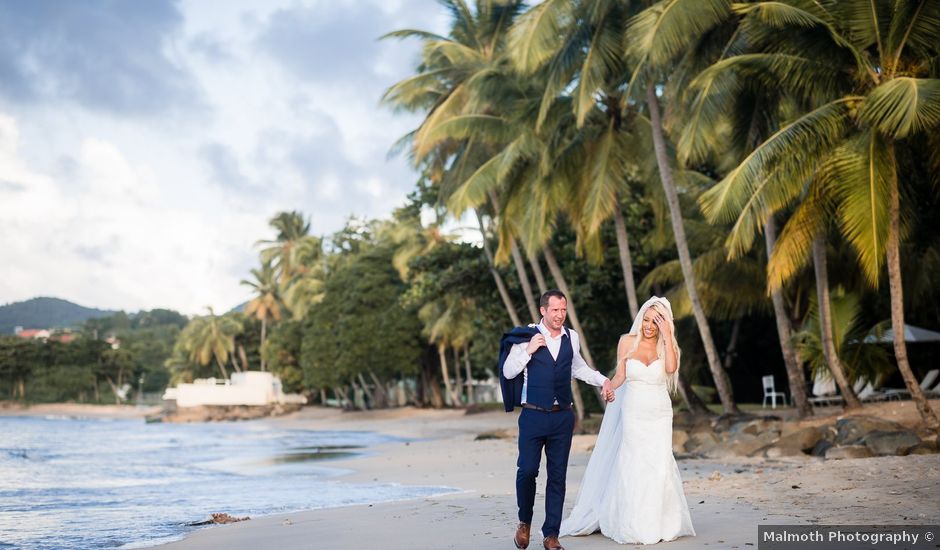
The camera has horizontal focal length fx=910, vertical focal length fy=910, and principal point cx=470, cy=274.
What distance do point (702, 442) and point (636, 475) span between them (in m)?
8.75

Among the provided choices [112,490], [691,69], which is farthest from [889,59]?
[112,490]

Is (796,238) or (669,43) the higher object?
(669,43)

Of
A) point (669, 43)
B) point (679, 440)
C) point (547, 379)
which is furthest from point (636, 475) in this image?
point (669, 43)

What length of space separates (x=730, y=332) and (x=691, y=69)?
49.2 ft

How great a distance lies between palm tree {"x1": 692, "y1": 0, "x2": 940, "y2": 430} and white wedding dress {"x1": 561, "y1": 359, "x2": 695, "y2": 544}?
22.6ft

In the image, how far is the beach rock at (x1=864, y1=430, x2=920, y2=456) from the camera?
1143 cm

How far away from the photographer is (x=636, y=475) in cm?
648

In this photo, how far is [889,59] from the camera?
43.3ft

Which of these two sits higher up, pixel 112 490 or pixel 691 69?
pixel 691 69

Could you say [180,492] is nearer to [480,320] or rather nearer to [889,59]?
[889,59]

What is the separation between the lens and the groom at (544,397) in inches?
243

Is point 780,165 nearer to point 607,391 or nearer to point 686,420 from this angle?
point 686,420

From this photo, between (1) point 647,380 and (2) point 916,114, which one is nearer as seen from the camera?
(1) point 647,380

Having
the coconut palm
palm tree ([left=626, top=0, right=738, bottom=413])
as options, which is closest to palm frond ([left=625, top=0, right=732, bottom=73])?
palm tree ([left=626, top=0, right=738, bottom=413])
